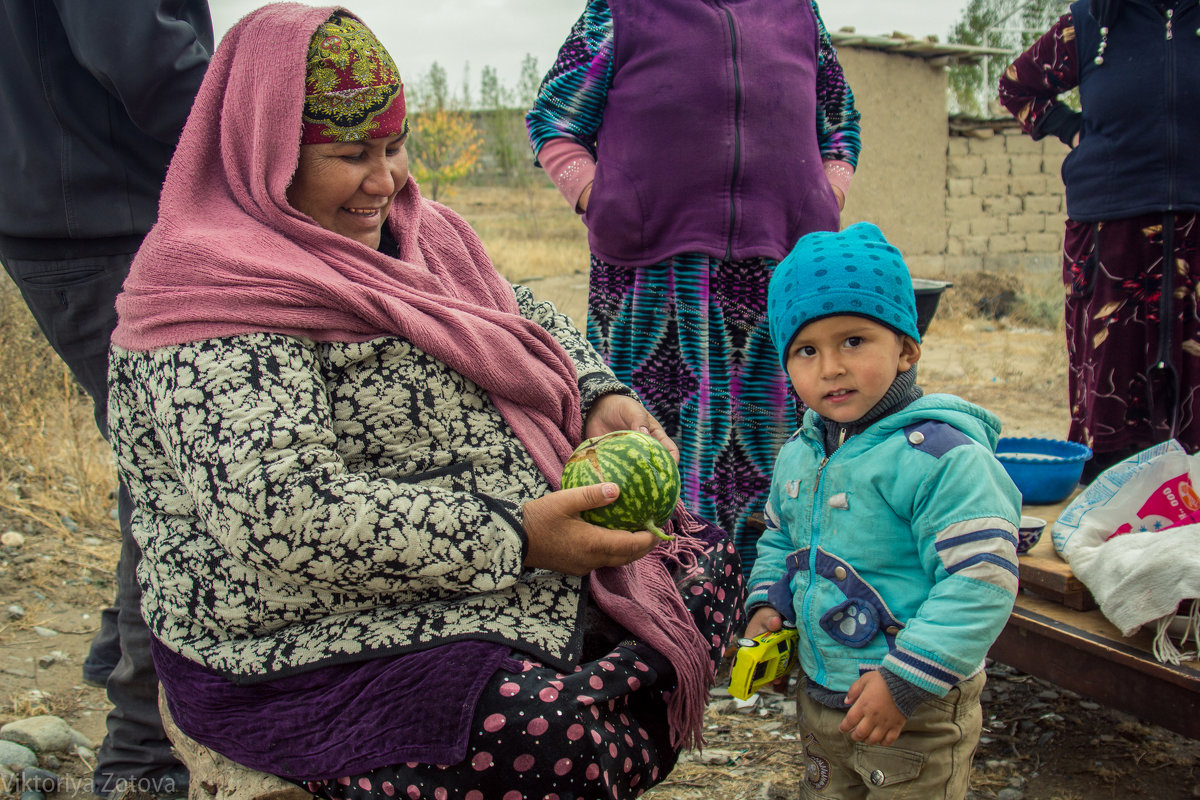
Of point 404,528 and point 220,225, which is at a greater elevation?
point 220,225

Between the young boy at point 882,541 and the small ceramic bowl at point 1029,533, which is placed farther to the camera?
the small ceramic bowl at point 1029,533

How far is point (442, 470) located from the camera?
212cm

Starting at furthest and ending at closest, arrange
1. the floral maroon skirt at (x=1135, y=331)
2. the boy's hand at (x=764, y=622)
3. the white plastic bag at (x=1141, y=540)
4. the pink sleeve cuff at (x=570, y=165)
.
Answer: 1. the floral maroon skirt at (x=1135, y=331)
2. the pink sleeve cuff at (x=570, y=165)
3. the white plastic bag at (x=1141, y=540)
4. the boy's hand at (x=764, y=622)

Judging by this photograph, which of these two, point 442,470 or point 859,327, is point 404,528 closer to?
point 442,470

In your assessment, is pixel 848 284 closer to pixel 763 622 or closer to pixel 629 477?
pixel 629 477

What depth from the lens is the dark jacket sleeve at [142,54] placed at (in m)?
2.54

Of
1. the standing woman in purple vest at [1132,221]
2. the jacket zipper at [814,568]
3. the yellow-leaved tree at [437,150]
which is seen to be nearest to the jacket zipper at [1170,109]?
the standing woman in purple vest at [1132,221]

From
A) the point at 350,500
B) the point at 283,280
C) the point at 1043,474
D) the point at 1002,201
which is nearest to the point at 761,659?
the point at 350,500

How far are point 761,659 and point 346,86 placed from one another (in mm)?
1565

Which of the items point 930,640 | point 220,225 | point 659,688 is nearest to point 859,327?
point 930,640

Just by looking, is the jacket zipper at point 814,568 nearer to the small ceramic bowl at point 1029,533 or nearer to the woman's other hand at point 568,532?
the woman's other hand at point 568,532

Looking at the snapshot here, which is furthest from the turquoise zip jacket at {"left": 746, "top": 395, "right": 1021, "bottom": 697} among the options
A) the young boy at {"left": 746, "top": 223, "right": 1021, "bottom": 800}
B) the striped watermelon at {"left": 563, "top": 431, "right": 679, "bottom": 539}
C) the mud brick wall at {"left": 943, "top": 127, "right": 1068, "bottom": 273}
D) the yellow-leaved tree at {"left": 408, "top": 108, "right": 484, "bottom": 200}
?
the yellow-leaved tree at {"left": 408, "top": 108, "right": 484, "bottom": 200}

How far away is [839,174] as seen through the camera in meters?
3.71

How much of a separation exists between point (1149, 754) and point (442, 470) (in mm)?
2513
